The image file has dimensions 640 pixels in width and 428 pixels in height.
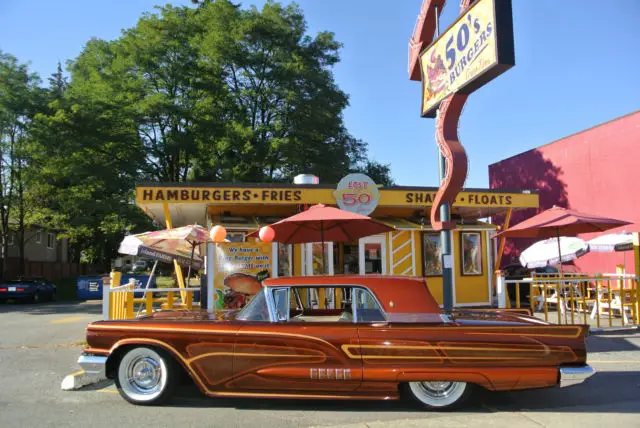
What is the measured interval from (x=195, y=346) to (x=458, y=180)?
516cm

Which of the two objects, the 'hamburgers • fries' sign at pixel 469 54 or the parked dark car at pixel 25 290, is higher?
the 'hamburgers • fries' sign at pixel 469 54

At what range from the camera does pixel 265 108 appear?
1068 inches

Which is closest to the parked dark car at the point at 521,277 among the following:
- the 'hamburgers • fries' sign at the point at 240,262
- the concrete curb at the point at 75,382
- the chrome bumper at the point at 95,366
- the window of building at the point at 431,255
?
the window of building at the point at 431,255

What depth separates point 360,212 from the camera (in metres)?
12.1

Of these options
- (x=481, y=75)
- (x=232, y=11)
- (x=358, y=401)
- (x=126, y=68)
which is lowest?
(x=358, y=401)

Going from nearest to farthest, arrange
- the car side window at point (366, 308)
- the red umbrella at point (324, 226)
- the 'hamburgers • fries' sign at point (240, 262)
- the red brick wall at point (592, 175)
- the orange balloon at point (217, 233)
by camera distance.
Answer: the car side window at point (366, 308)
the red umbrella at point (324, 226)
the orange balloon at point (217, 233)
the 'hamburgers • fries' sign at point (240, 262)
the red brick wall at point (592, 175)

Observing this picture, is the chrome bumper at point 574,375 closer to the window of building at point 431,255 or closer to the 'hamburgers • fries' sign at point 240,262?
the 'hamburgers • fries' sign at point 240,262

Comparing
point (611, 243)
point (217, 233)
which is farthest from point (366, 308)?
point (611, 243)

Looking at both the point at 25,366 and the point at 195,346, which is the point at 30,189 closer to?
the point at 25,366

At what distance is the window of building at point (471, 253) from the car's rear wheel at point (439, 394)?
29.8ft

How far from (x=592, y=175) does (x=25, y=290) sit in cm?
2309

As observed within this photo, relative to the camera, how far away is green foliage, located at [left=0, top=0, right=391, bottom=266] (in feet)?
79.4

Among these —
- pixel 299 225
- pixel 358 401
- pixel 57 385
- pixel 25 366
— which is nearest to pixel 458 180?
pixel 299 225

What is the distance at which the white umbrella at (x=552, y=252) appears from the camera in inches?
504
